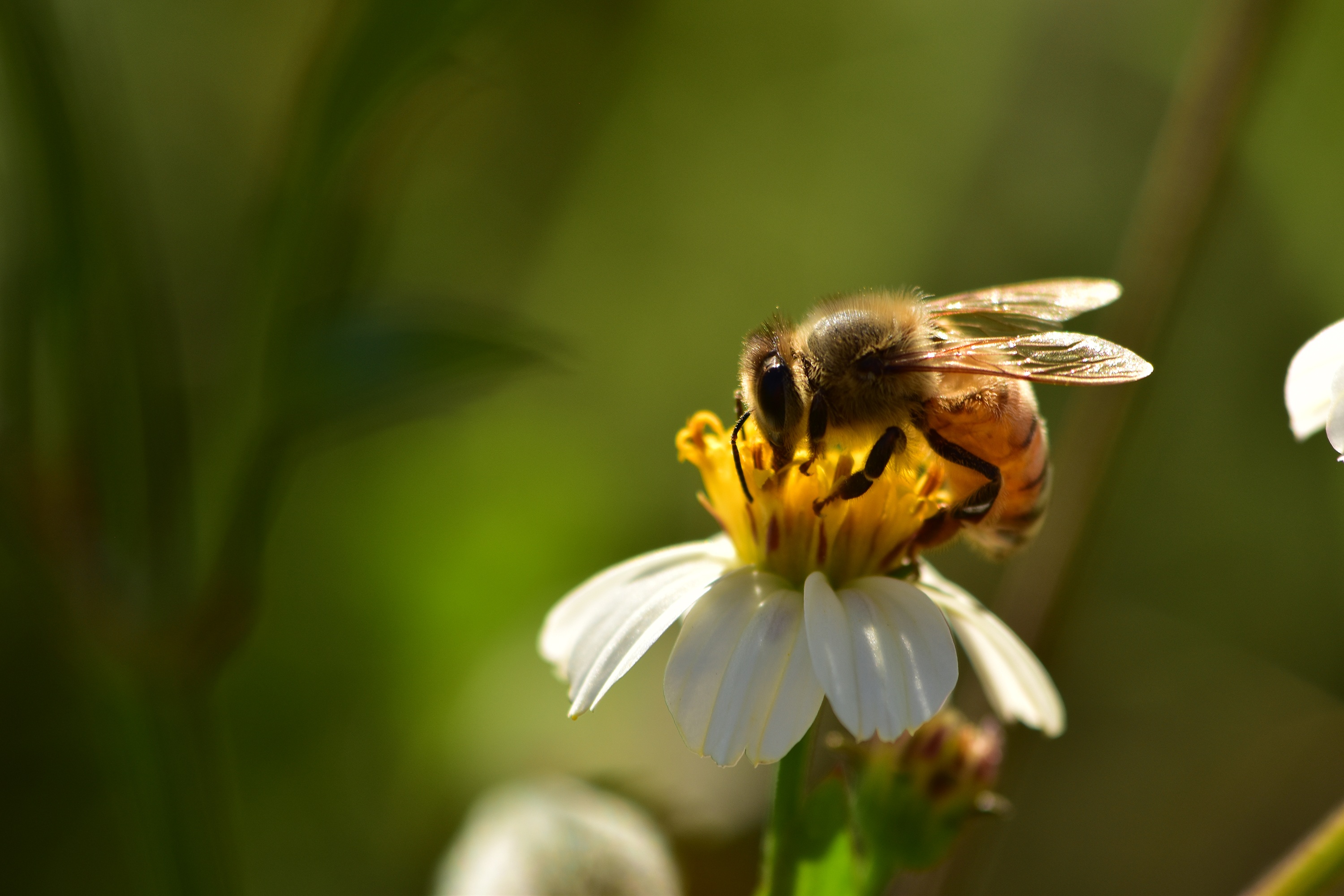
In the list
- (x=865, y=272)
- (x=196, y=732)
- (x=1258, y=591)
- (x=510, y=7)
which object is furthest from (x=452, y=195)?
(x=1258, y=591)

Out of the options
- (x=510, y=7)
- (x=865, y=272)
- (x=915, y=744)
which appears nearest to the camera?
(x=915, y=744)

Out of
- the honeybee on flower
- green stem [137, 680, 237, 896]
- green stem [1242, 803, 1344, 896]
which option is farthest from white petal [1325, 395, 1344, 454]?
green stem [137, 680, 237, 896]

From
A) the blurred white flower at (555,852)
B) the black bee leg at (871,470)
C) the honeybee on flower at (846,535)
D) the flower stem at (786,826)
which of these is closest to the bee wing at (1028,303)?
the honeybee on flower at (846,535)

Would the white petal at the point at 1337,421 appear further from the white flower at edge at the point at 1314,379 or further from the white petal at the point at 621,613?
the white petal at the point at 621,613

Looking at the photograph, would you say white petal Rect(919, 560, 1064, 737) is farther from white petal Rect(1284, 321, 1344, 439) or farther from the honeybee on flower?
white petal Rect(1284, 321, 1344, 439)

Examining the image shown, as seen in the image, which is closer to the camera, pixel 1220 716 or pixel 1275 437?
pixel 1220 716

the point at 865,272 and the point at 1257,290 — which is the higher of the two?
the point at 1257,290

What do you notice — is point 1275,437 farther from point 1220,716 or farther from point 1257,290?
point 1220,716
